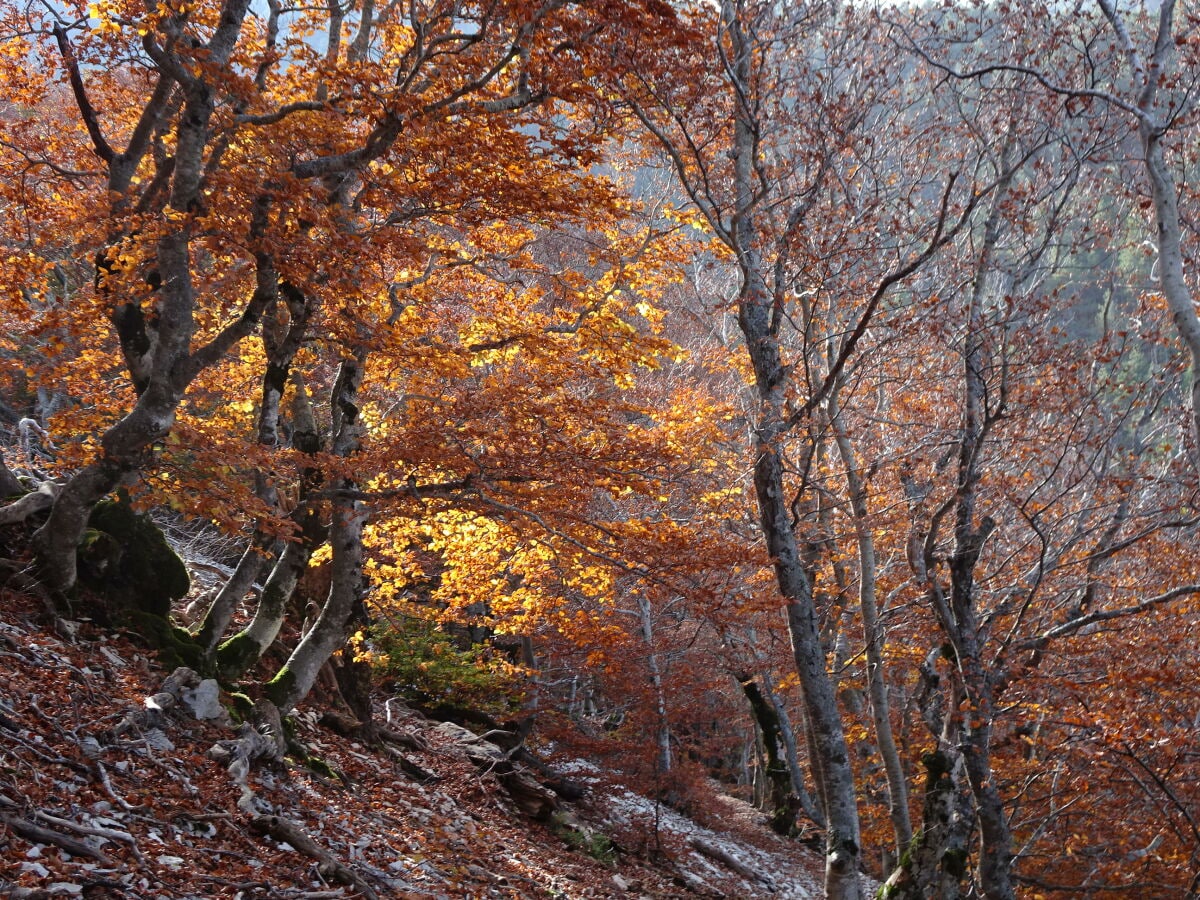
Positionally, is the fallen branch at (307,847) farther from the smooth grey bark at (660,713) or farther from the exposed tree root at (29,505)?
the smooth grey bark at (660,713)

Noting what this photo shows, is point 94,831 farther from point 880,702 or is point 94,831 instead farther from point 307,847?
point 880,702

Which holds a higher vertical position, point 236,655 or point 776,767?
point 776,767

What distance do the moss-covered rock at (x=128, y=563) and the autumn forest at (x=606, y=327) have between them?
42 millimetres

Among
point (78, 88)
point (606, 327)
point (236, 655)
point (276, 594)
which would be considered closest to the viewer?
point (78, 88)

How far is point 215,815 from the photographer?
5465 millimetres

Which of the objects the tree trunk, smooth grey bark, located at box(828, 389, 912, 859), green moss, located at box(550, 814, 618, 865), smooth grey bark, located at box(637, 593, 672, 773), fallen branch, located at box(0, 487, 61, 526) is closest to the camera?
fallen branch, located at box(0, 487, 61, 526)

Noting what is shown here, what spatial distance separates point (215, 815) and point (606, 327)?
707cm

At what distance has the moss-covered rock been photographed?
306 inches

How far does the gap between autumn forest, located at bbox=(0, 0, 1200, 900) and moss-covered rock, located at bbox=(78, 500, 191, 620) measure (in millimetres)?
42

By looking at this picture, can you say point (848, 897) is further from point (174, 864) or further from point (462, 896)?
point (174, 864)

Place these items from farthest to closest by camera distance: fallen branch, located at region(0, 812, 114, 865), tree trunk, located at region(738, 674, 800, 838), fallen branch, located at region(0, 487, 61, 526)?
tree trunk, located at region(738, 674, 800, 838), fallen branch, located at region(0, 487, 61, 526), fallen branch, located at region(0, 812, 114, 865)

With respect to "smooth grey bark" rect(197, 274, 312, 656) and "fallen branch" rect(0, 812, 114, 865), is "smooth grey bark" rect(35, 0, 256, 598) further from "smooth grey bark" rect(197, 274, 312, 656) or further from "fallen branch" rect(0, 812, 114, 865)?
"fallen branch" rect(0, 812, 114, 865)

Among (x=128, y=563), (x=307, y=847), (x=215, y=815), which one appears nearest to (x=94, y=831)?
(x=215, y=815)

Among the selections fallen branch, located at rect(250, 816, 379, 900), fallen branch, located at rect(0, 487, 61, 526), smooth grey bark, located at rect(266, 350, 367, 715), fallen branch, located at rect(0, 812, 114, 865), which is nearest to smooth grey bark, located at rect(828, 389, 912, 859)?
smooth grey bark, located at rect(266, 350, 367, 715)
